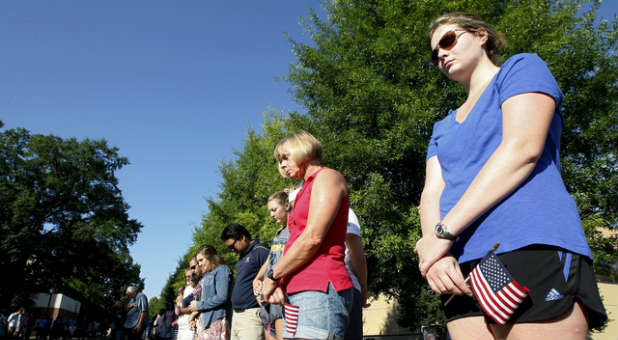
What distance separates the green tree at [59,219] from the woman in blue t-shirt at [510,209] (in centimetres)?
3596

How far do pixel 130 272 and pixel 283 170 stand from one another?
1465 inches

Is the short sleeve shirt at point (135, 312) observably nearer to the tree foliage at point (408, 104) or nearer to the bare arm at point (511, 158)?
the tree foliage at point (408, 104)

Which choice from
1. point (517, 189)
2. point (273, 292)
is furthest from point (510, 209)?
point (273, 292)

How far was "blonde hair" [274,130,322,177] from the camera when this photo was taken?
276cm

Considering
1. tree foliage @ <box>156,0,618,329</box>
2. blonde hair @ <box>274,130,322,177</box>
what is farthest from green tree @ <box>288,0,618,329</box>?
blonde hair @ <box>274,130,322,177</box>

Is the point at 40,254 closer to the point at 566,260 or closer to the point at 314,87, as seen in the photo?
the point at 314,87

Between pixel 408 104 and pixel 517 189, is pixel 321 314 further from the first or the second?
pixel 408 104

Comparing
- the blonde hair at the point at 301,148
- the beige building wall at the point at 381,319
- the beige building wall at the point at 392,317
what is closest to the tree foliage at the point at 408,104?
the beige building wall at the point at 392,317

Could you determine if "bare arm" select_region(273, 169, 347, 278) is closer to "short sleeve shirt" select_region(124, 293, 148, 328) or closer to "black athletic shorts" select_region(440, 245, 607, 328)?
"black athletic shorts" select_region(440, 245, 607, 328)

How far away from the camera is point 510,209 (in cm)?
142

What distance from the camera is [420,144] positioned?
1243 cm

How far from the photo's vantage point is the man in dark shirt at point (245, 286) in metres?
5.23

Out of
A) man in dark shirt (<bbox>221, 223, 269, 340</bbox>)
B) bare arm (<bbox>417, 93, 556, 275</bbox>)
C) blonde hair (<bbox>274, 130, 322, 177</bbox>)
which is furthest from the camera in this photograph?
man in dark shirt (<bbox>221, 223, 269, 340</bbox>)

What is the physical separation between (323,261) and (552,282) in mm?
1249
